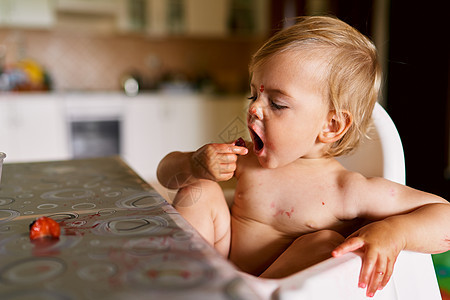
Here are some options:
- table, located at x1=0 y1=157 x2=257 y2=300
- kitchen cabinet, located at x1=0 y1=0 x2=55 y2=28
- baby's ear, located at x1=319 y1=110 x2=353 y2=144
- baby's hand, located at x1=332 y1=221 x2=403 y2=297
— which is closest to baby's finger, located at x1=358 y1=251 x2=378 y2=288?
baby's hand, located at x1=332 y1=221 x2=403 y2=297

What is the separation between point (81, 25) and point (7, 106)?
0.97 m

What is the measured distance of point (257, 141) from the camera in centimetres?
75

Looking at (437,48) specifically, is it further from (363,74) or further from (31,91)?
(31,91)

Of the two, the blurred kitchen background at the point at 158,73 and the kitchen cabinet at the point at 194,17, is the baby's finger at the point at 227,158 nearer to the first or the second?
the blurred kitchen background at the point at 158,73

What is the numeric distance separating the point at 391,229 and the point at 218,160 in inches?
10.7

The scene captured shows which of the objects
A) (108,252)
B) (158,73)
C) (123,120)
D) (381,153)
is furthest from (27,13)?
(108,252)

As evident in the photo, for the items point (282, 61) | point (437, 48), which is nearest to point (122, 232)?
point (282, 61)

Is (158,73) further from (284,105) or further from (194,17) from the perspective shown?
(284,105)

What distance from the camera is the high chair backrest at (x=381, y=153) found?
769 mm

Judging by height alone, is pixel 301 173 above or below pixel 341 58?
below

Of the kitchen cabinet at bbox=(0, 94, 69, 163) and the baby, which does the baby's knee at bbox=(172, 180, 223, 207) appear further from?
the kitchen cabinet at bbox=(0, 94, 69, 163)

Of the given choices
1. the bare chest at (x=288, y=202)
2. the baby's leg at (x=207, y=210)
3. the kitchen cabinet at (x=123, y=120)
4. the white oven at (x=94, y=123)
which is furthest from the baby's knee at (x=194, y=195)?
the white oven at (x=94, y=123)

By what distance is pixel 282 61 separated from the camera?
0.72 meters

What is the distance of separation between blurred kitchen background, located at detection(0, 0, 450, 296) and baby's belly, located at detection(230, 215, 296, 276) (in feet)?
6.04
